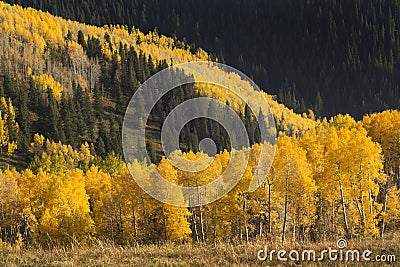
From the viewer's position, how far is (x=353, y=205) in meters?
47.5

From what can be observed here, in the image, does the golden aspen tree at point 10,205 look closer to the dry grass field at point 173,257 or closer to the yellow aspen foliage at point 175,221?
the yellow aspen foliage at point 175,221

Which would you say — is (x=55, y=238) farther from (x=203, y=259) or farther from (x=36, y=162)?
(x=36, y=162)

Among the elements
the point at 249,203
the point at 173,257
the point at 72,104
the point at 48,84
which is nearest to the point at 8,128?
the point at 72,104

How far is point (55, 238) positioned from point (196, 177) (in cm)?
2285

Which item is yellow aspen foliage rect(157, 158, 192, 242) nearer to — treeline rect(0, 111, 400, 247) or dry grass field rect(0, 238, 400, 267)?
treeline rect(0, 111, 400, 247)

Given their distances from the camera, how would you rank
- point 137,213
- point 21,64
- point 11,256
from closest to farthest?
point 11,256, point 137,213, point 21,64

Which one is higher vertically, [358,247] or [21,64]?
[21,64]

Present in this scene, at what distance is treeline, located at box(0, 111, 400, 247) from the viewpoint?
39125mm

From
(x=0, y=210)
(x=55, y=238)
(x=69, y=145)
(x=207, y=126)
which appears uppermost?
(x=207, y=126)

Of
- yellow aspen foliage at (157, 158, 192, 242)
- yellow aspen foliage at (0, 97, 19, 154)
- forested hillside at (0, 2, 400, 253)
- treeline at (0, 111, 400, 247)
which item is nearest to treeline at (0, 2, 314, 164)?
yellow aspen foliage at (0, 97, 19, 154)

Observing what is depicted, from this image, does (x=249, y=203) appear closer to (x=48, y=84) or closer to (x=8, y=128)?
(x=8, y=128)

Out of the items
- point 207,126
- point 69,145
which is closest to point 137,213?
point 69,145

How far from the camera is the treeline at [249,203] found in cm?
3912

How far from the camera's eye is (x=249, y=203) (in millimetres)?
43875
